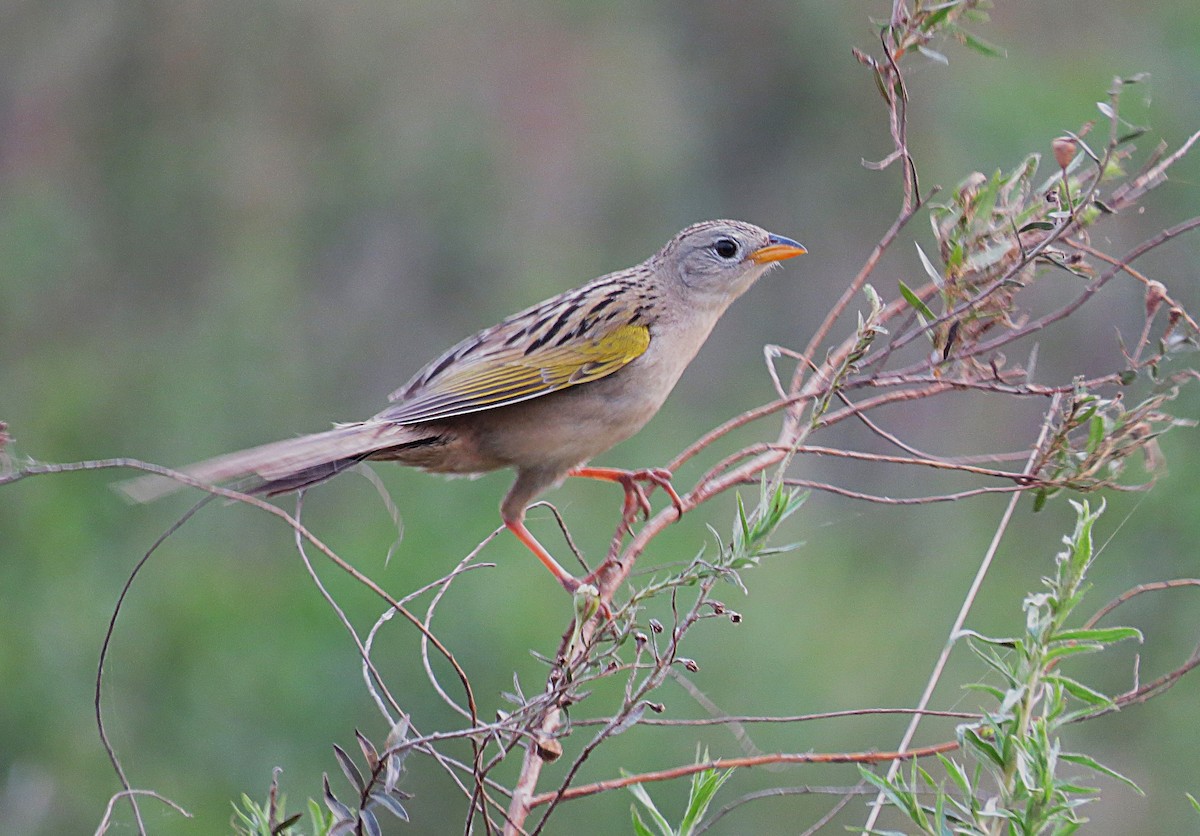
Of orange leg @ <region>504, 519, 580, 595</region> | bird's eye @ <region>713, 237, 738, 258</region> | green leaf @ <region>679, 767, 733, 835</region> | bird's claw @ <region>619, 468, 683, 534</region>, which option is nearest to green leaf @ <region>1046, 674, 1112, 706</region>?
green leaf @ <region>679, 767, 733, 835</region>

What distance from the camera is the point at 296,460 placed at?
300cm

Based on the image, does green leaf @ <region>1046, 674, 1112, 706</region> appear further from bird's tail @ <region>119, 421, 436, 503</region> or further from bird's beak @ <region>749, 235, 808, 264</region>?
bird's beak @ <region>749, 235, 808, 264</region>

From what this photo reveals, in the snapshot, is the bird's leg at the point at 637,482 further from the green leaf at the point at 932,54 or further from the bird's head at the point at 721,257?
the green leaf at the point at 932,54

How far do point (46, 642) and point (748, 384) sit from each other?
Answer: 6.89 meters

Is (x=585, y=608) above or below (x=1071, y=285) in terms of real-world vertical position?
above

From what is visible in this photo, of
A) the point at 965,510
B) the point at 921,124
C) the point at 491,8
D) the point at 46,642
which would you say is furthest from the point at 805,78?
the point at 46,642

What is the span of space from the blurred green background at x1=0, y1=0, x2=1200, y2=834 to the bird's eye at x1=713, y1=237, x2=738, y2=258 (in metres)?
1.04

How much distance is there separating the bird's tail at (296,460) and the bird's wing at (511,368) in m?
0.10

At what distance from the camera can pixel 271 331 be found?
33.0 feet

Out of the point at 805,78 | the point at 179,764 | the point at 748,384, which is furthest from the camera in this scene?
the point at 805,78

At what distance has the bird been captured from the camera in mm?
3922

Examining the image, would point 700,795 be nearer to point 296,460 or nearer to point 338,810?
point 338,810

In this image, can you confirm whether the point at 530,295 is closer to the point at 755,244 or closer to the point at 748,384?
the point at 748,384

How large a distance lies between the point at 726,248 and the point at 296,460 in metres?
2.09
